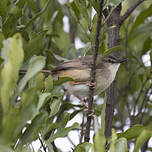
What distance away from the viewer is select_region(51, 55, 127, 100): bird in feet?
13.4

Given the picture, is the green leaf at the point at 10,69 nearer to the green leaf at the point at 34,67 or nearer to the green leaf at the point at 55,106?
the green leaf at the point at 34,67

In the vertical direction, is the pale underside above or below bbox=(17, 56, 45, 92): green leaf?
below

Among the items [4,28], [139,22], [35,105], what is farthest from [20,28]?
[139,22]

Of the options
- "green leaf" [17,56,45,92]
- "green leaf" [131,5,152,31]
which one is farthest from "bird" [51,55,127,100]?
"green leaf" [17,56,45,92]

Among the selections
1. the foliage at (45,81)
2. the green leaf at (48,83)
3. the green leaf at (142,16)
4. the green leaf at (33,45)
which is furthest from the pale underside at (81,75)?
the green leaf at (48,83)

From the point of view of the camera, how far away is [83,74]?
166 inches

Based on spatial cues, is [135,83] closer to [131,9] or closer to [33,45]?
[131,9]

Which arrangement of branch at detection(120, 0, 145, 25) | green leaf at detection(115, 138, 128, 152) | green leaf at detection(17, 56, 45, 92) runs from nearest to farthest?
1. green leaf at detection(17, 56, 45, 92)
2. green leaf at detection(115, 138, 128, 152)
3. branch at detection(120, 0, 145, 25)

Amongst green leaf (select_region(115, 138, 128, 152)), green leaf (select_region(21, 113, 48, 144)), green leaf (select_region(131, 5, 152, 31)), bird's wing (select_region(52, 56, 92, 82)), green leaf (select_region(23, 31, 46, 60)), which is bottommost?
green leaf (select_region(115, 138, 128, 152))

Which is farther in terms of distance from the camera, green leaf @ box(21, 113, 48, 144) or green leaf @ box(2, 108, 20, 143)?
green leaf @ box(21, 113, 48, 144)

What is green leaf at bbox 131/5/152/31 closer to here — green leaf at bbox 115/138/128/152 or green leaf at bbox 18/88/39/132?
green leaf at bbox 115/138/128/152

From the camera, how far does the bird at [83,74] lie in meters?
4.10

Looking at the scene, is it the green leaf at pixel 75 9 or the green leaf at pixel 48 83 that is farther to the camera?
the green leaf at pixel 75 9

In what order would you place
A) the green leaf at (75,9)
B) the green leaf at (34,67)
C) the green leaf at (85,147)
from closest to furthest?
1. the green leaf at (34,67)
2. the green leaf at (85,147)
3. the green leaf at (75,9)
